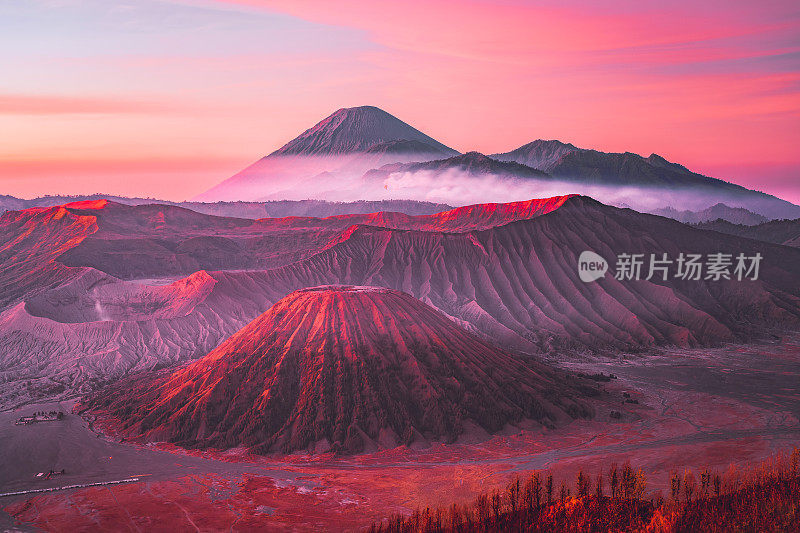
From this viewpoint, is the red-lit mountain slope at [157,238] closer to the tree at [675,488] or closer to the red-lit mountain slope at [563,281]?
the red-lit mountain slope at [563,281]

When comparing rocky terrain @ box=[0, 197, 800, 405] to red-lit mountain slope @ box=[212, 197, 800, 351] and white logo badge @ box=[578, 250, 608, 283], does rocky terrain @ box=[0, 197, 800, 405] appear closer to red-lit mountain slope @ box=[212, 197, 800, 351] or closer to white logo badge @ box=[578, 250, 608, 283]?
red-lit mountain slope @ box=[212, 197, 800, 351]

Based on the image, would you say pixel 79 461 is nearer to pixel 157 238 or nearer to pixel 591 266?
pixel 591 266

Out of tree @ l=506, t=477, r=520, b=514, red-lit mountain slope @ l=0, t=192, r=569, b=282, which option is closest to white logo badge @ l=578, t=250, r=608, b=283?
red-lit mountain slope @ l=0, t=192, r=569, b=282

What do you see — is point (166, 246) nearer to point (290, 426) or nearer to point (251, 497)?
point (290, 426)

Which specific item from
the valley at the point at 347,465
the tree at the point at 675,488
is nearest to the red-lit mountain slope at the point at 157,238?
the valley at the point at 347,465

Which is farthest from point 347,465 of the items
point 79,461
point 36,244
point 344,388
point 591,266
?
point 36,244
